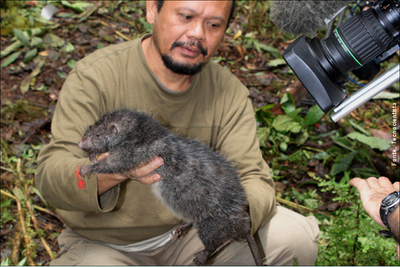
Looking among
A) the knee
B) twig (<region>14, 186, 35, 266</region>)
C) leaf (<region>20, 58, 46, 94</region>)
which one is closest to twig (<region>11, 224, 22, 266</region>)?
twig (<region>14, 186, 35, 266</region>)

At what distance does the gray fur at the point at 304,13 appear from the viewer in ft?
7.82

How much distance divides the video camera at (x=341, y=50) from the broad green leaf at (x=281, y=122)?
2.81 m

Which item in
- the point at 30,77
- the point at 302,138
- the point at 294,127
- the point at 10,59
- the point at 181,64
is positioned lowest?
the point at 302,138

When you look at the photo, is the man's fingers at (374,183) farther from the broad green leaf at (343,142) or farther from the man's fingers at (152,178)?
the broad green leaf at (343,142)

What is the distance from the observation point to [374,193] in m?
2.04

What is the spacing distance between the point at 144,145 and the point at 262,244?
158 cm

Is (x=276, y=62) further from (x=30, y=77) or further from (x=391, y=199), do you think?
(x=391, y=199)

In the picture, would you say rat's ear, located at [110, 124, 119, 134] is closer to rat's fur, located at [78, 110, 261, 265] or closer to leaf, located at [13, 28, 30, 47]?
rat's fur, located at [78, 110, 261, 265]

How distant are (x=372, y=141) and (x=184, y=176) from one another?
2646 millimetres

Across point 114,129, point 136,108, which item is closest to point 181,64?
point 136,108

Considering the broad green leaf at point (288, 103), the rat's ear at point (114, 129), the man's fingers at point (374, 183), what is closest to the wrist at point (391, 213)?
the man's fingers at point (374, 183)

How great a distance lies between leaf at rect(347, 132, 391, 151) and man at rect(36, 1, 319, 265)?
1.33 m

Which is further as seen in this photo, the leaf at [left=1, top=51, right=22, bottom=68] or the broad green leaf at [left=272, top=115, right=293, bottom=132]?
the leaf at [left=1, top=51, right=22, bottom=68]

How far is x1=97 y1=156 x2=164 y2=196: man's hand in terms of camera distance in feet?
9.10
